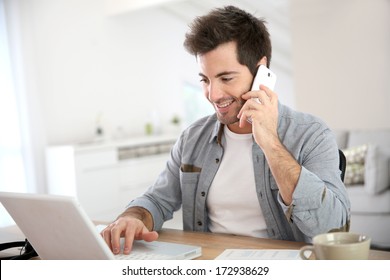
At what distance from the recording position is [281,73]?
7461mm

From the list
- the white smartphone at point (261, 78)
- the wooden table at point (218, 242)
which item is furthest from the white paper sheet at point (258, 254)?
the white smartphone at point (261, 78)

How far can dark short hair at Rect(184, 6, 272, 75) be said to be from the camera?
5.00 ft

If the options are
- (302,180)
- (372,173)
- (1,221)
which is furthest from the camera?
(1,221)

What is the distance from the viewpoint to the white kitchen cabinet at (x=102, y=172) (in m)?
4.69

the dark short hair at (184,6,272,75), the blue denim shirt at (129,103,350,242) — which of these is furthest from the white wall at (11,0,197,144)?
the dark short hair at (184,6,272,75)

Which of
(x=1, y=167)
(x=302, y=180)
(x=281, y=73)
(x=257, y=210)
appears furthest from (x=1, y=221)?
(x=281, y=73)

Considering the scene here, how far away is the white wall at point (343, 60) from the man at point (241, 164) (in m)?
3.39

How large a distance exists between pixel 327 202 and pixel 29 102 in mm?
4031

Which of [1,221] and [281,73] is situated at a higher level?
[281,73]

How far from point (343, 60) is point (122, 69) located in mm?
2391

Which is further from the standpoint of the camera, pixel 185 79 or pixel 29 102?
pixel 185 79

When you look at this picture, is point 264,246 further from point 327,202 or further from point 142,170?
point 142,170

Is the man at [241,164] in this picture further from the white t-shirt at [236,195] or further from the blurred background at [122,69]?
the blurred background at [122,69]
